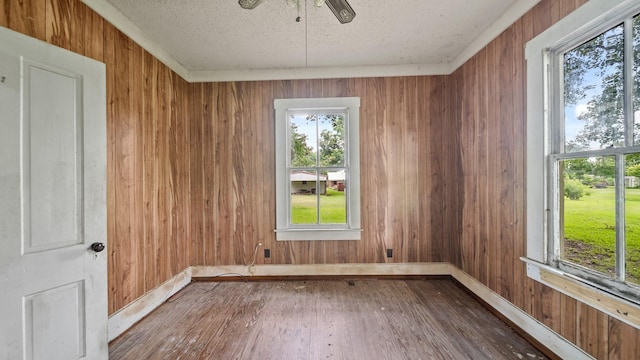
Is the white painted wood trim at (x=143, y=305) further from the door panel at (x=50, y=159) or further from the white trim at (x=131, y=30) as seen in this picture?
the white trim at (x=131, y=30)

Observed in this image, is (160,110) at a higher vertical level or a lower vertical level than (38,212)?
higher

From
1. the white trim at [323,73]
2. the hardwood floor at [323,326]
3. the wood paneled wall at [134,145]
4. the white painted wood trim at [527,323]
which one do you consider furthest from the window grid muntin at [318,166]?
the white painted wood trim at [527,323]

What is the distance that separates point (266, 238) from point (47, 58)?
92.4 inches

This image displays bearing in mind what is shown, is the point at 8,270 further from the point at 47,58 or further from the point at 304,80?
the point at 304,80

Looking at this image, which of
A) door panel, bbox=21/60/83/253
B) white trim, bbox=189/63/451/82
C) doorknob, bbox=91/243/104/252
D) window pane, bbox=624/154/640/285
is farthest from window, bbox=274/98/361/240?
window pane, bbox=624/154/640/285

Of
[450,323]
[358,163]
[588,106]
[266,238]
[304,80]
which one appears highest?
[304,80]

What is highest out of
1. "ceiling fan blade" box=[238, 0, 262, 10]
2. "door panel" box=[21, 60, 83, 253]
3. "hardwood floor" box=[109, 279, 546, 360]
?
"ceiling fan blade" box=[238, 0, 262, 10]

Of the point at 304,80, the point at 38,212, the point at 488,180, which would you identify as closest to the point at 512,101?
the point at 488,180

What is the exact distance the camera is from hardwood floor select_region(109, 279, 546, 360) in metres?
1.75

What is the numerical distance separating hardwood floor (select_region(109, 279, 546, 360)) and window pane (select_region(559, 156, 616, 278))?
2.56 ft

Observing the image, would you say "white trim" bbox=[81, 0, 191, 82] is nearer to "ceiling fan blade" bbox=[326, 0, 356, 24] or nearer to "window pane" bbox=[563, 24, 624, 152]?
"ceiling fan blade" bbox=[326, 0, 356, 24]

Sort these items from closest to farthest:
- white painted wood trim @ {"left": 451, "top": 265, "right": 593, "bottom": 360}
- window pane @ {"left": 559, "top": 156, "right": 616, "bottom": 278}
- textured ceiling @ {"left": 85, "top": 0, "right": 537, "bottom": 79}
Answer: window pane @ {"left": 559, "top": 156, "right": 616, "bottom": 278} → white painted wood trim @ {"left": 451, "top": 265, "right": 593, "bottom": 360} → textured ceiling @ {"left": 85, "top": 0, "right": 537, "bottom": 79}

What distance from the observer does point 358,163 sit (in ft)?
9.80

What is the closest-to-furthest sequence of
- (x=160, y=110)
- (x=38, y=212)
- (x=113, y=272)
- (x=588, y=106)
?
(x=38, y=212)
(x=588, y=106)
(x=113, y=272)
(x=160, y=110)
